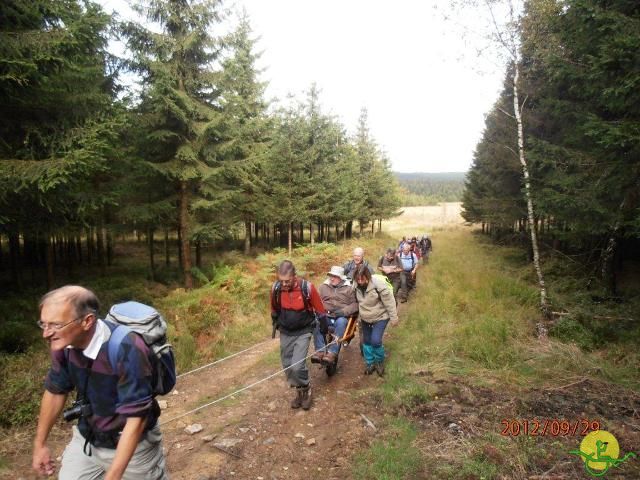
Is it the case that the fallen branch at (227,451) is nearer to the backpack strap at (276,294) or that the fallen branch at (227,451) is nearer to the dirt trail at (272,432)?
the dirt trail at (272,432)

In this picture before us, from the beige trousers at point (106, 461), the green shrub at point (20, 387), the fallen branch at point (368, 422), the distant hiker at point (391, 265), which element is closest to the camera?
the beige trousers at point (106, 461)

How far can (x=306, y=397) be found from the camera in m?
5.82

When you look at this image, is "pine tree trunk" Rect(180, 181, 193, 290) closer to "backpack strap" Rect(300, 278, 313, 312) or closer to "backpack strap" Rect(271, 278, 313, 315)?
"backpack strap" Rect(271, 278, 313, 315)

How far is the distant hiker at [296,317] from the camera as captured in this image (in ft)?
Result: 18.4

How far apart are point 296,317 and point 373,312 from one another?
1.72 m

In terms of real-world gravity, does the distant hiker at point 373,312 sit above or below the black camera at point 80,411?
below

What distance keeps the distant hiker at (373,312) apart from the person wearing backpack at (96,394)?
14.9ft

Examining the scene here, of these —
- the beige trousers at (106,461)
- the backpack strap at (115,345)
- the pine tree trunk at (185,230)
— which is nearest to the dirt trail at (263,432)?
the beige trousers at (106,461)

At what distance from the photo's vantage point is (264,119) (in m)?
22.6

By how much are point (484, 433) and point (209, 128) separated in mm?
12597
